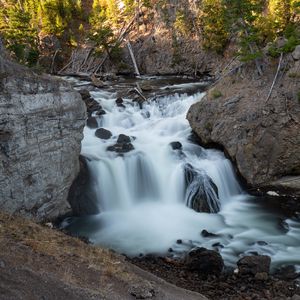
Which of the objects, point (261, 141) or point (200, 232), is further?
point (261, 141)

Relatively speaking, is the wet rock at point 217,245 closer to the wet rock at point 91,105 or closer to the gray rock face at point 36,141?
the gray rock face at point 36,141

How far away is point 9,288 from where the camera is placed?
668cm

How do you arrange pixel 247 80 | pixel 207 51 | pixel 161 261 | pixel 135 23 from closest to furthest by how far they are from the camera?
pixel 161 261, pixel 247 80, pixel 207 51, pixel 135 23

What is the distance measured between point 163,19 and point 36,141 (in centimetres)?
3310

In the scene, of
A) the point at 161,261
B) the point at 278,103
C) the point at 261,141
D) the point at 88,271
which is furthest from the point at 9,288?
the point at 278,103

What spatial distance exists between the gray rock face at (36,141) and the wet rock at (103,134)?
4.52 metres

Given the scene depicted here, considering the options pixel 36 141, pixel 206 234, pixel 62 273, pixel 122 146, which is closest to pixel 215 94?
pixel 122 146

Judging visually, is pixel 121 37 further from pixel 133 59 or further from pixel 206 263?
pixel 206 263

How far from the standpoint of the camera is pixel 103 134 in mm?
20078

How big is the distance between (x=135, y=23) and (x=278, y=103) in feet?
103

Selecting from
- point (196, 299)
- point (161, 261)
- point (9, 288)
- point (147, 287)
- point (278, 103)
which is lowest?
point (161, 261)

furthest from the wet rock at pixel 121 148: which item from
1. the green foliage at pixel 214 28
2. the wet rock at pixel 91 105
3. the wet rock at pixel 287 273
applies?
the green foliage at pixel 214 28

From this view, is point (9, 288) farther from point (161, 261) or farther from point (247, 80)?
point (247, 80)

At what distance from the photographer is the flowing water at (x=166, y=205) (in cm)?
1359
